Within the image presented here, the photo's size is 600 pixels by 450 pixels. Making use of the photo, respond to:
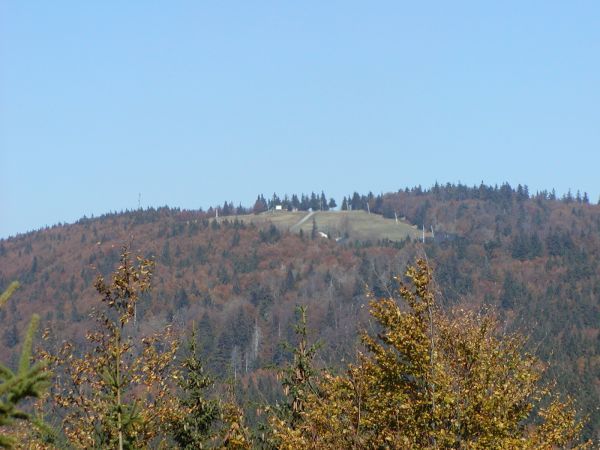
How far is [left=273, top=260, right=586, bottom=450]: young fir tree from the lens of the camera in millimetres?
19047

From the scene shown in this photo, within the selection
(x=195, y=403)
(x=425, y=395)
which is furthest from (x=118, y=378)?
(x=195, y=403)

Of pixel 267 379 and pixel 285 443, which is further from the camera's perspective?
pixel 267 379

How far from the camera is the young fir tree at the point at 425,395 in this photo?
1905 cm

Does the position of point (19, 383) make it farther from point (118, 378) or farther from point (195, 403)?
point (195, 403)

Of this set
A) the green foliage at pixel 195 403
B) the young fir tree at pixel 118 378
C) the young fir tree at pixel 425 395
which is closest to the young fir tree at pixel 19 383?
the young fir tree at pixel 118 378

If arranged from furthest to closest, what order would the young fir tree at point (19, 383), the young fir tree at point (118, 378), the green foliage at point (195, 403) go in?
the green foliage at point (195, 403) < the young fir tree at point (118, 378) < the young fir tree at point (19, 383)

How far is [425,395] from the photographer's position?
19.3 m

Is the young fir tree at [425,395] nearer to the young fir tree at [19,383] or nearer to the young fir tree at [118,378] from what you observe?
the young fir tree at [118,378]

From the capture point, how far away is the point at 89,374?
19.6 meters

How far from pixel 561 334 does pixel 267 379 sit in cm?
6289

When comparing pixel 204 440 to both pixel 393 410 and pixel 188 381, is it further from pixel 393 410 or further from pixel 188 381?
pixel 393 410

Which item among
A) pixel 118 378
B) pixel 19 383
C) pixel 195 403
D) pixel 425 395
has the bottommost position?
pixel 195 403

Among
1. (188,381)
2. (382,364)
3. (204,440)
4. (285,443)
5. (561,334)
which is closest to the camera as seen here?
(285,443)

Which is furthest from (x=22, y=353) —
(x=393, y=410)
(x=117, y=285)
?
(x=393, y=410)
